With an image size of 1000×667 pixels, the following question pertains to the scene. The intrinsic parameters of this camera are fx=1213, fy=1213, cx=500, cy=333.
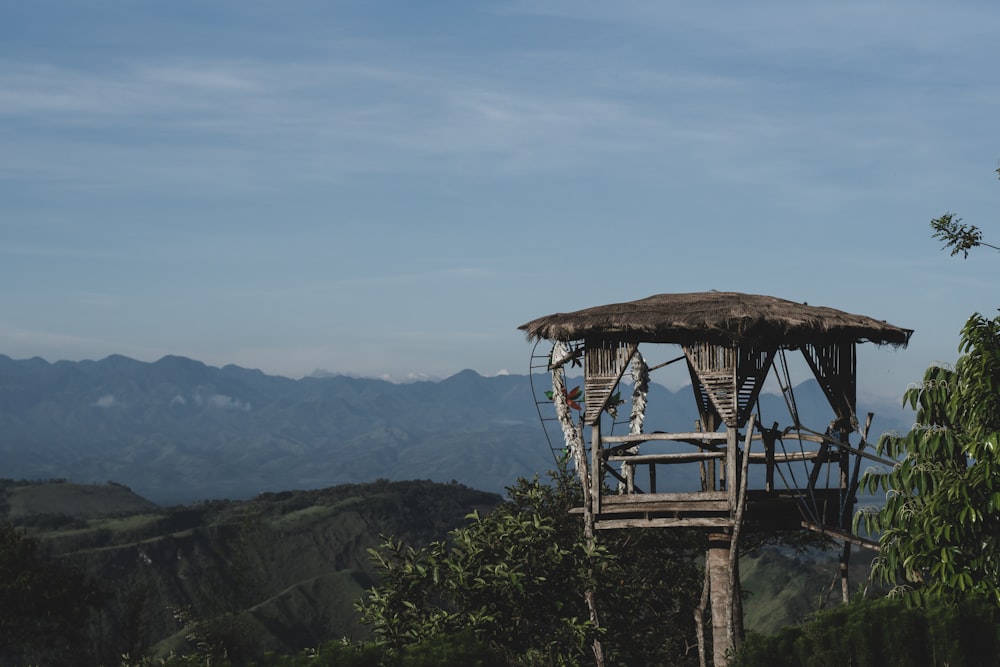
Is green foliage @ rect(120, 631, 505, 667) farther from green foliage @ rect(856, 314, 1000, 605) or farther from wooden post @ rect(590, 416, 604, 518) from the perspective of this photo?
green foliage @ rect(856, 314, 1000, 605)

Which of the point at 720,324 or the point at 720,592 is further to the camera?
the point at 720,592

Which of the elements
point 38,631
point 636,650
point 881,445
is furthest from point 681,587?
point 38,631

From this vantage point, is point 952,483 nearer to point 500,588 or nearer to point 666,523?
point 666,523

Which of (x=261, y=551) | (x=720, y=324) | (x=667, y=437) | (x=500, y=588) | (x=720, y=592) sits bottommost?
(x=261, y=551)

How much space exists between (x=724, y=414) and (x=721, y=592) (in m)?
3.86

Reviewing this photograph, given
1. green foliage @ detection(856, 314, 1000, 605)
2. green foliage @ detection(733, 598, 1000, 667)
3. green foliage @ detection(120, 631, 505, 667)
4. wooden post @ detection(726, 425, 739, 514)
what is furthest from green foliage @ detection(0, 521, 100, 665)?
green foliage @ detection(856, 314, 1000, 605)

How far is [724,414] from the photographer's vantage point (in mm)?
22062

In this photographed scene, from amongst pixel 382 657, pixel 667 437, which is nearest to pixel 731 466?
pixel 667 437

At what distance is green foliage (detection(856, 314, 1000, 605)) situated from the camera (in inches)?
621

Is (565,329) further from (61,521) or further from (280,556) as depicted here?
(61,521)

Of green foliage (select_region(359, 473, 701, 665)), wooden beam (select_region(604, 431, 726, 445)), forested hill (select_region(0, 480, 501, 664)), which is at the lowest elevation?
forested hill (select_region(0, 480, 501, 664))

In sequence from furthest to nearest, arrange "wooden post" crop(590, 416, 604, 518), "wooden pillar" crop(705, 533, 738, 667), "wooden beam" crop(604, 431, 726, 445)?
1. "wooden pillar" crop(705, 533, 738, 667)
2. "wooden post" crop(590, 416, 604, 518)
3. "wooden beam" crop(604, 431, 726, 445)

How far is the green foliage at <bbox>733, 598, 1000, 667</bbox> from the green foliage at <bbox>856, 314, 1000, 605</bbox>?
175 inches

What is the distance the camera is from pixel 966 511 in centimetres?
1548
